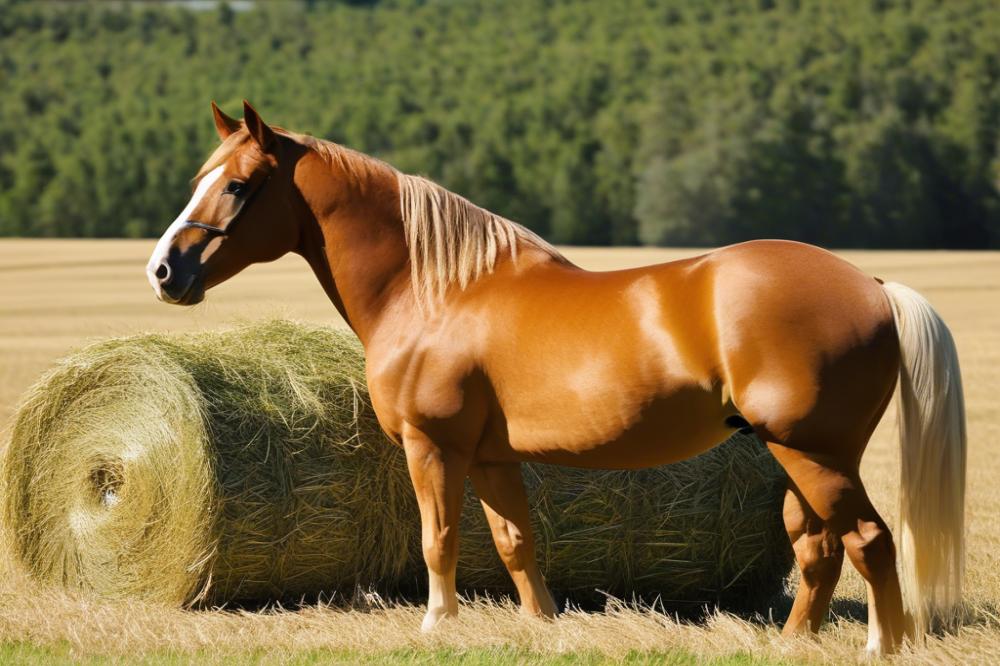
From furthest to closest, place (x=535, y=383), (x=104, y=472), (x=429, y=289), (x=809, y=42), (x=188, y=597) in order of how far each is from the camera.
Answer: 1. (x=809, y=42)
2. (x=104, y=472)
3. (x=188, y=597)
4. (x=429, y=289)
5. (x=535, y=383)

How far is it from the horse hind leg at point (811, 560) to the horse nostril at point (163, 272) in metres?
2.35

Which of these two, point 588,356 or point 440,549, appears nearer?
point 588,356

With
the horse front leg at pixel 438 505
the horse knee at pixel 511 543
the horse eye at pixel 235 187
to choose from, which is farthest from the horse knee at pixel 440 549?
the horse eye at pixel 235 187

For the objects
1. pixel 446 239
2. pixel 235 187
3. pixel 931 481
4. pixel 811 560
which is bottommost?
pixel 811 560

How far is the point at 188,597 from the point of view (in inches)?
183

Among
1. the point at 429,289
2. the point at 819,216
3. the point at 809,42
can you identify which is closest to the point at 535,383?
the point at 429,289

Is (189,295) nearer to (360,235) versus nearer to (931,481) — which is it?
(360,235)

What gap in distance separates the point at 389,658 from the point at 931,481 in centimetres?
192

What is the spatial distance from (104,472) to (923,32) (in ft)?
176

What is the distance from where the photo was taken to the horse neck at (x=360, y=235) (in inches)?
174

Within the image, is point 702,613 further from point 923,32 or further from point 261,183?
point 923,32

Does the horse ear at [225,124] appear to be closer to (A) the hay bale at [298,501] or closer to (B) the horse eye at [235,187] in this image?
(B) the horse eye at [235,187]

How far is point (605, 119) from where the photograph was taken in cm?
5166

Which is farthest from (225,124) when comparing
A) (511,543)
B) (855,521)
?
(855,521)
